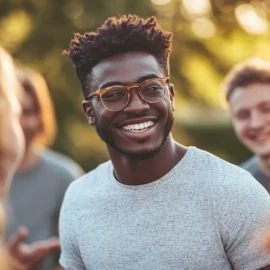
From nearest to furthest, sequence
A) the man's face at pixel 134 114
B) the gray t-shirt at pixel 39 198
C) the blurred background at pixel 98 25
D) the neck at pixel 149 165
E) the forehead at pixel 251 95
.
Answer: the man's face at pixel 134 114 < the neck at pixel 149 165 < the forehead at pixel 251 95 < the gray t-shirt at pixel 39 198 < the blurred background at pixel 98 25

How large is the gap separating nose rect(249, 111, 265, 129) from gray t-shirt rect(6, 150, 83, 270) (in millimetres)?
1780

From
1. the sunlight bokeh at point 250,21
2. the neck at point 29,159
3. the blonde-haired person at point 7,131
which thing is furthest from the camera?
the sunlight bokeh at point 250,21

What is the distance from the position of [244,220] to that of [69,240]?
3.04 ft

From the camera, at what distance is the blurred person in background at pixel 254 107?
503 cm

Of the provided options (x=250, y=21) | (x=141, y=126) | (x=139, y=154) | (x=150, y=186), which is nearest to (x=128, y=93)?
(x=141, y=126)

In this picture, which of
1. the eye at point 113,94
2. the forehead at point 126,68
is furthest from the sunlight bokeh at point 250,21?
the eye at point 113,94

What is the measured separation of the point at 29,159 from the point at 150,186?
3.07m

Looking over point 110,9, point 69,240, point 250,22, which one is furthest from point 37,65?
point 69,240

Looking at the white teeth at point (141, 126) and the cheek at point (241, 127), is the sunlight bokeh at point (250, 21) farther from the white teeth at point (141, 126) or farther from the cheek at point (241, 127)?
the white teeth at point (141, 126)

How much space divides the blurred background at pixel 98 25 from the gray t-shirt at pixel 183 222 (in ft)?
19.7

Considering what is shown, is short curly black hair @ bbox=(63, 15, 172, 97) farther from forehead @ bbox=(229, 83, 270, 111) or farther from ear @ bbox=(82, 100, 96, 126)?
forehead @ bbox=(229, 83, 270, 111)

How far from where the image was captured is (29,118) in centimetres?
639

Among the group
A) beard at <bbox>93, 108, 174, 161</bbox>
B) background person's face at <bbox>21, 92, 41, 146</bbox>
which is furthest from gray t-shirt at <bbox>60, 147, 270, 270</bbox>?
background person's face at <bbox>21, 92, 41, 146</bbox>

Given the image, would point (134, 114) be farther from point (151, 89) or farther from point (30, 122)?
point (30, 122)
